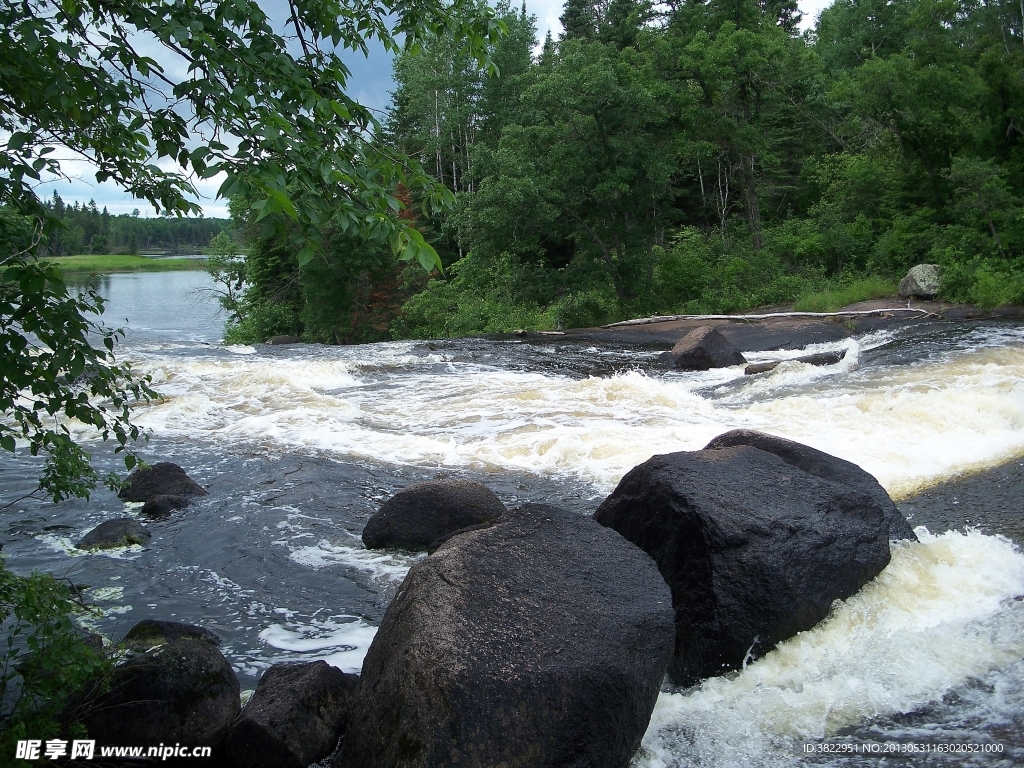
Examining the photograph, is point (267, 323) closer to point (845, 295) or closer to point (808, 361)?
point (845, 295)

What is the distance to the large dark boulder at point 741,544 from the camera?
493 cm

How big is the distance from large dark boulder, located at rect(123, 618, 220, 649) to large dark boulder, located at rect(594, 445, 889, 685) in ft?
9.76

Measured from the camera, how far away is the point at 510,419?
11.7m

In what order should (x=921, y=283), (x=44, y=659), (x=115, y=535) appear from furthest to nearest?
1. (x=921, y=283)
2. (x=115, y=535)
3. (x=44, y=659)

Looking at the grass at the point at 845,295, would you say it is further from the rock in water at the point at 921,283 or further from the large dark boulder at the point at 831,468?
the large dark boulder at the point at 831,468

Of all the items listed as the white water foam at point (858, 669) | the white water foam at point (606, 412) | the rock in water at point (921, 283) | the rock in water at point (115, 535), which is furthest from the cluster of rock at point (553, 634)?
the rock in water at point (921, 283)

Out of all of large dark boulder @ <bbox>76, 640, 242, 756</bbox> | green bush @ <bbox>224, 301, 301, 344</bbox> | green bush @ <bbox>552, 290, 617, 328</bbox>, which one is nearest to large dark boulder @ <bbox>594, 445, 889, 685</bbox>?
large dark boulder @ <bbox>76, 640, 242, 756</bbox>

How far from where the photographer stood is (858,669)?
4.77 meters

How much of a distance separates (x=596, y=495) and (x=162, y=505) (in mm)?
4538

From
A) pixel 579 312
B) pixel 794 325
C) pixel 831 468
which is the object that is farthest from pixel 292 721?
pixel 579 312

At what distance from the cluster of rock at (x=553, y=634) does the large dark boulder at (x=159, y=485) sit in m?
3.65

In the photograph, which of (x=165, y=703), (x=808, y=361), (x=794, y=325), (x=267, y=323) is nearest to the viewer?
(x=165, y=703)

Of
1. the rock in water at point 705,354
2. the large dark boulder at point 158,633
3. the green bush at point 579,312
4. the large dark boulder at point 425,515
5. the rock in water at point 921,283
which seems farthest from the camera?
the green bush at point 579,312

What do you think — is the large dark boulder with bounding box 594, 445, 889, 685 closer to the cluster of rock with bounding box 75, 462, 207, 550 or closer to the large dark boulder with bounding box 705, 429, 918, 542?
the large dark boulder with bounding box 705, 429, 918, 542
